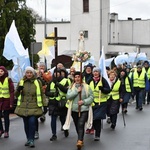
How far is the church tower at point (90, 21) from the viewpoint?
181 feet

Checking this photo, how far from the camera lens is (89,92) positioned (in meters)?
9.80

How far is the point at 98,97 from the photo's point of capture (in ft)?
36.8

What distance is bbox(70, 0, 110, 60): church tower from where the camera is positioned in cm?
5528

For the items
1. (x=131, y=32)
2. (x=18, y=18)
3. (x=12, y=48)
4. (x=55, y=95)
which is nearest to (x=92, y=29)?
(x=131, y=32)

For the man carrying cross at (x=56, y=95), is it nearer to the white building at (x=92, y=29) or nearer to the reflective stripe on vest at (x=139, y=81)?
the reflective stripe on vest at (x=139, y=81)

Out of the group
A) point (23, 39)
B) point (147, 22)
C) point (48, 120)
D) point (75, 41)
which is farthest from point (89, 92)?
point (147, 22)

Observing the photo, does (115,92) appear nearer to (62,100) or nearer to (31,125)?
(62,100)

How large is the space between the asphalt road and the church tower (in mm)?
42103

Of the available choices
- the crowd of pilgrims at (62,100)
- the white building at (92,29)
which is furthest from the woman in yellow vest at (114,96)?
the white building at (92,29)

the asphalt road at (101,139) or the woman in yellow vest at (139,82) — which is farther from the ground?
the woman in yellow vest at (139,82)

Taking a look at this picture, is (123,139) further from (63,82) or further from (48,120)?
(48,120)

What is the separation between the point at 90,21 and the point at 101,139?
149ft

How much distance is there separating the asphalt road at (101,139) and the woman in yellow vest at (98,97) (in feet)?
1.13

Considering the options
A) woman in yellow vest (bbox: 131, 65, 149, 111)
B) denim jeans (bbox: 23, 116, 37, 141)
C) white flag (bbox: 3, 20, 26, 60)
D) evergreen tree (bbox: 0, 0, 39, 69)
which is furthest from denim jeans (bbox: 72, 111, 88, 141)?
evergreen tree (bbox: 0, 0, 39, 69)
